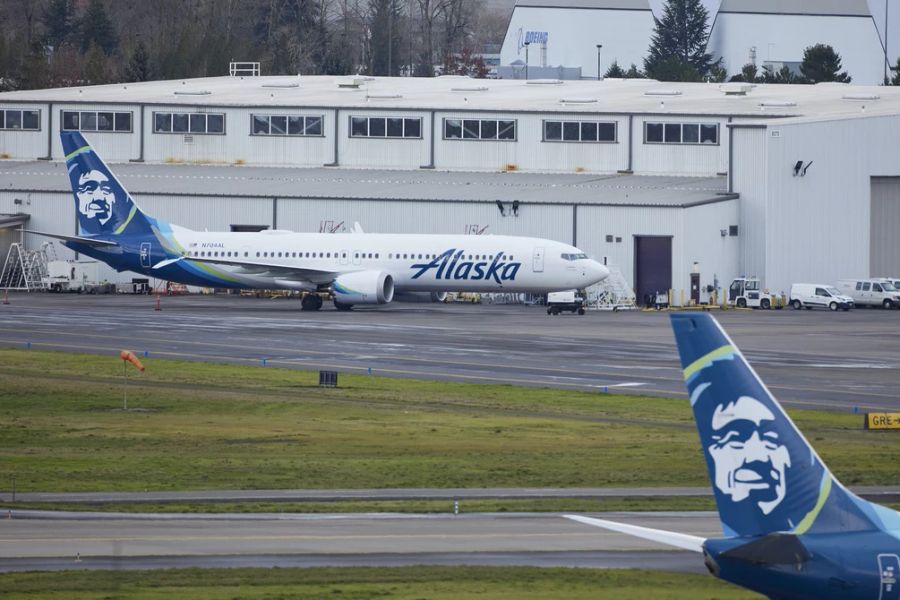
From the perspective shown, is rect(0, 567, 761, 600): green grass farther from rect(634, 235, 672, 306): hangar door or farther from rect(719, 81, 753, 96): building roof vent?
rect(719, 81, 753, 96): building roof vent

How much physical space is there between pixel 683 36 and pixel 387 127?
94.9m

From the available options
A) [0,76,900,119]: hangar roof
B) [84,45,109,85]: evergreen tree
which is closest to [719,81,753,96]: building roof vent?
[0,76,900,119]: hangar roof

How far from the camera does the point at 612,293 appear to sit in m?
86.9

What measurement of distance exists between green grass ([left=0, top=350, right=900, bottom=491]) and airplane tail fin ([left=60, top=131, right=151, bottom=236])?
93.0 ft

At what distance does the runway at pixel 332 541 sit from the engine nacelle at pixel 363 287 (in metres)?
49.3

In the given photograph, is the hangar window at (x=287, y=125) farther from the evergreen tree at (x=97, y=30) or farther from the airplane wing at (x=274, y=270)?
the evergreen tree at (x=97, y=30)

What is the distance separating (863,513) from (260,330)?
5277 cm

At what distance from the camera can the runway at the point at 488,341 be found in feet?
170

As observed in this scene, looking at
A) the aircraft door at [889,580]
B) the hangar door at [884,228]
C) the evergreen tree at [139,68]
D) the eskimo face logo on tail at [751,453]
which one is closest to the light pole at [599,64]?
the evergreen tree at [139,68]

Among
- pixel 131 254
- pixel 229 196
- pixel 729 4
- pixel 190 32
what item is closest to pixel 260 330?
pixel 131 254

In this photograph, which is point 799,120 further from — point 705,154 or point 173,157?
point 173,157

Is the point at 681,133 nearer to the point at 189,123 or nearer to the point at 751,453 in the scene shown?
the point at 189,123

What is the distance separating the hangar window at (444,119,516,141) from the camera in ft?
327

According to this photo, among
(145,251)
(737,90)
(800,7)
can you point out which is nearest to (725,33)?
(800,7)
